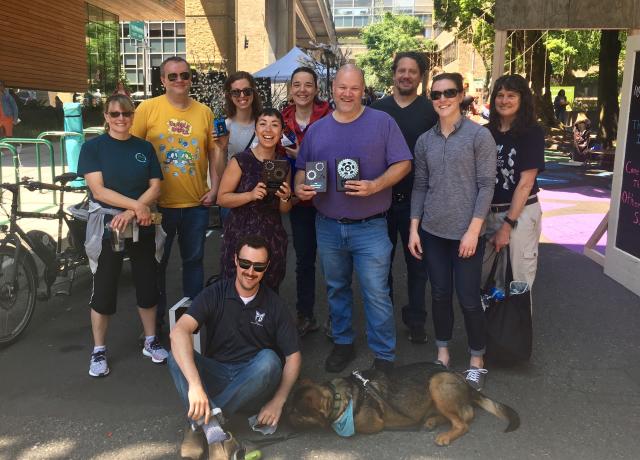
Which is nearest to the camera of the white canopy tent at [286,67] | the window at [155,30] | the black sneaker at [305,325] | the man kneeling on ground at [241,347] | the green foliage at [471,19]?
the man kneeling on ground at [241,347]

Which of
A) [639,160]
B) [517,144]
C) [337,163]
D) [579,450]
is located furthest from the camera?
[639,160]

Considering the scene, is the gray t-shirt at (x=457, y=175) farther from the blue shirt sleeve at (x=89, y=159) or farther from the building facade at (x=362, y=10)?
the building facade at (x=362, y=10)

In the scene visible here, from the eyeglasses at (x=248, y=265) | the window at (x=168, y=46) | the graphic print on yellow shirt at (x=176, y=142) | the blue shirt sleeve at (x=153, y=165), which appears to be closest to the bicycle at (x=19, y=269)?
the graphic print on yellow shirt at (x=176, y=142)

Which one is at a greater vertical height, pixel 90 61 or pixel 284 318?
pixel 90 61

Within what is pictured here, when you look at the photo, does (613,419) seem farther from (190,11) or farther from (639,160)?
(190,11)

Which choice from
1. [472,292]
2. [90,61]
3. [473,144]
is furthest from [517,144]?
[90,61]

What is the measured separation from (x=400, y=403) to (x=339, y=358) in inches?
30.3

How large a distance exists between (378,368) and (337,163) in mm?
1236

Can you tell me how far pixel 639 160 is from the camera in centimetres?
548

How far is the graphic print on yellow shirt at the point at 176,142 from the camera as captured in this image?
4008mm

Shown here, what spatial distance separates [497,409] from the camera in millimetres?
3271

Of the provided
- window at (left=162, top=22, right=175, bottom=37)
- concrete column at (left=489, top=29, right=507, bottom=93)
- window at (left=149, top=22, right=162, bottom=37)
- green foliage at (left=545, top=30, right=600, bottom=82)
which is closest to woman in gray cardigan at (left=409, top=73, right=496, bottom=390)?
concrete column at (left=489, top=29, right=507, bottom=93)

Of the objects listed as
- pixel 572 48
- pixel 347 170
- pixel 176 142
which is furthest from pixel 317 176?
pixel 572 48

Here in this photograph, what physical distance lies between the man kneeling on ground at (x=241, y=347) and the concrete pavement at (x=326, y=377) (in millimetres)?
221
